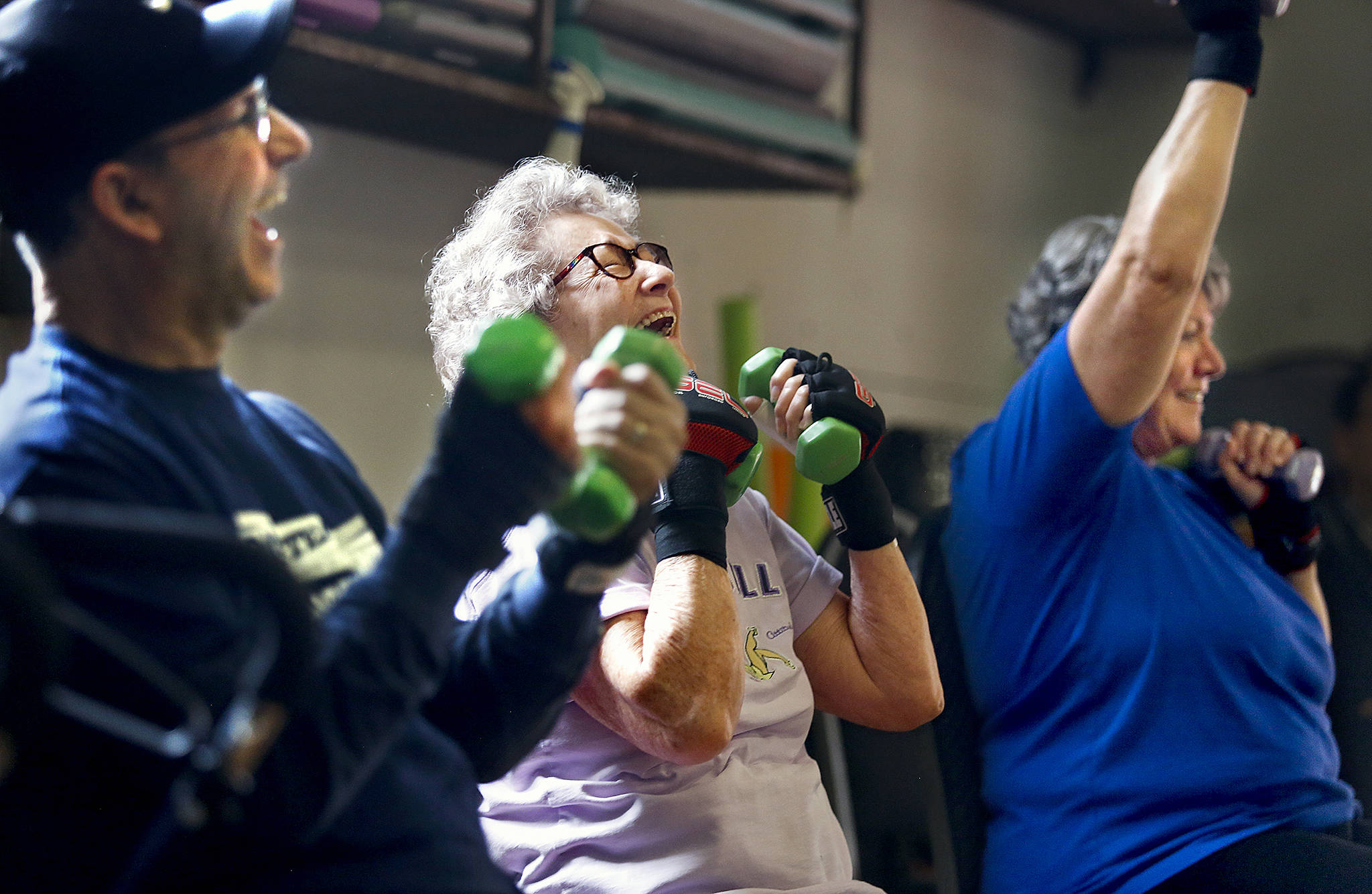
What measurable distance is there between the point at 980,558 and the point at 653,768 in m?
0.57

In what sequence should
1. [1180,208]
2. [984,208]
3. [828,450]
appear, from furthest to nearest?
[984,208]
[1180,208]
[828,450]

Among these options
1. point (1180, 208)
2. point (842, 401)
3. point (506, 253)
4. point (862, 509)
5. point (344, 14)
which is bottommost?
point (862, 509)

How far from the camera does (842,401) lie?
1.06 m

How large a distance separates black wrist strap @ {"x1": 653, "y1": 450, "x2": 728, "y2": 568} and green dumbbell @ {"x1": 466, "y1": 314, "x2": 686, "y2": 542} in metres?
0.31

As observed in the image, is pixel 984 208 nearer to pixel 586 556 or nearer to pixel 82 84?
pixel 586 556

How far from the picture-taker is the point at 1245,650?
4.42 feet

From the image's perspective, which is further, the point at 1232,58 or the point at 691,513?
the point at 1232,58

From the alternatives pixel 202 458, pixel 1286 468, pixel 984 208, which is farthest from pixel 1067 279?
pixel 984 208

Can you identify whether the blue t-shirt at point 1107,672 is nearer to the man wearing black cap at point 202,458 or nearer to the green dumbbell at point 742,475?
the green dumbbell at point 742,475

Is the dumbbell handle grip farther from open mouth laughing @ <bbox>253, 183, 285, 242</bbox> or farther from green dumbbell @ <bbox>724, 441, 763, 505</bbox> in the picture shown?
open mouth laughing @ <bbox>253, 183, 285, 242</bbox>

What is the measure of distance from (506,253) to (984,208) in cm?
289

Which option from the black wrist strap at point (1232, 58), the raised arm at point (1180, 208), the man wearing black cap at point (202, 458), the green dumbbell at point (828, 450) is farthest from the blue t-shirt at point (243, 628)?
the black wrist strap at point (1232, 58)

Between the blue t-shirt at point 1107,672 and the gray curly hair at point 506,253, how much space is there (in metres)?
0.57

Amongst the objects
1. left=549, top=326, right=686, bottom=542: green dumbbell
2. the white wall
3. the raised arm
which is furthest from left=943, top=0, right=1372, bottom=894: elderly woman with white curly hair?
the white wall
